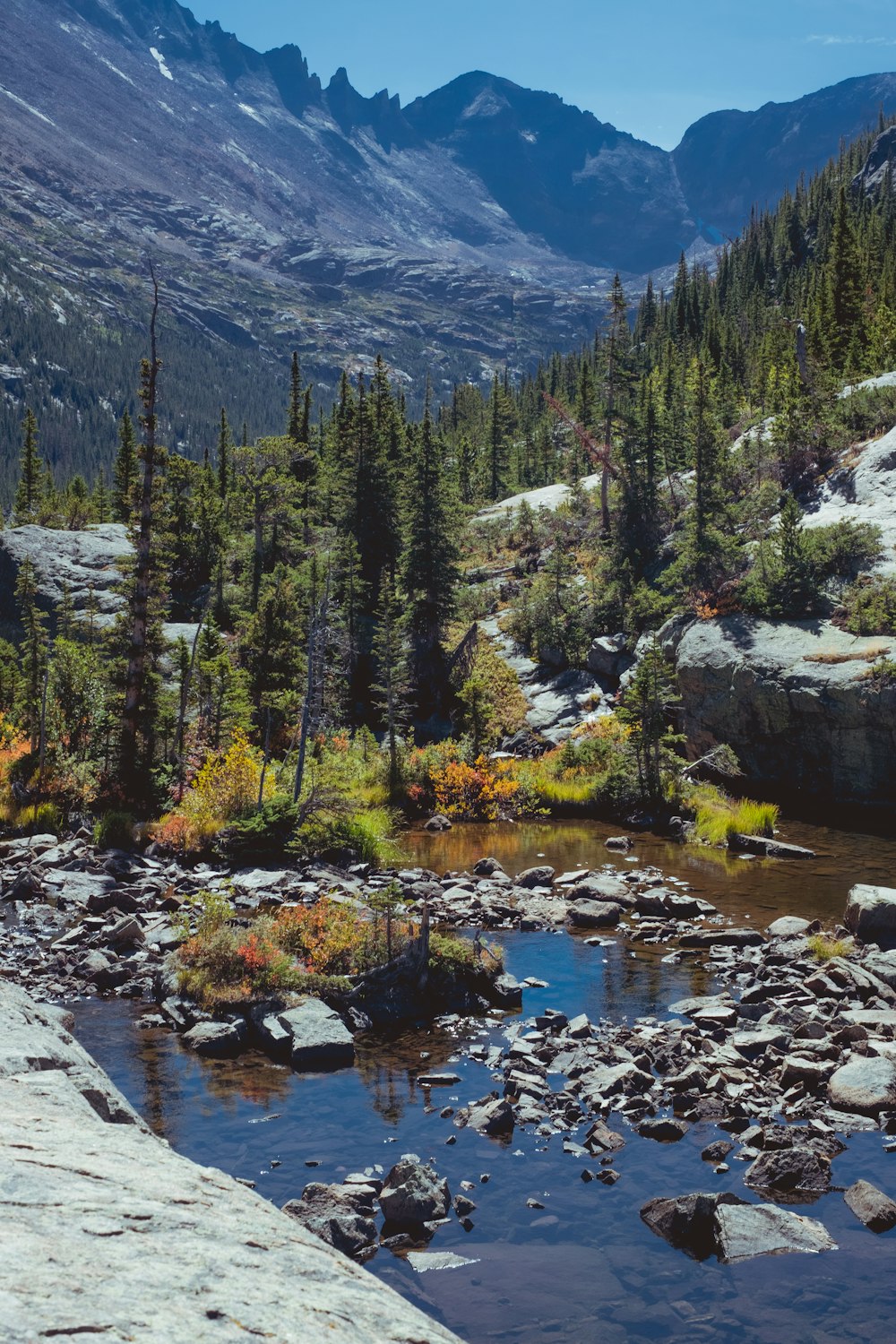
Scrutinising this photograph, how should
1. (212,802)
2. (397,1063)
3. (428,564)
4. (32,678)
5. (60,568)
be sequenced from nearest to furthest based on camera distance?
(397,1063) < (212,802) < (32,678) < (428,564) < (60,568)

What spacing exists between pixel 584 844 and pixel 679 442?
34.0 m

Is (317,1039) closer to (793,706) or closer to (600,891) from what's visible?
(600,891)

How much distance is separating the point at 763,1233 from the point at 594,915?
10.9m

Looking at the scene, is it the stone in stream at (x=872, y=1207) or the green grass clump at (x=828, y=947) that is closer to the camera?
the stone in stream at (x=872, y=1207)

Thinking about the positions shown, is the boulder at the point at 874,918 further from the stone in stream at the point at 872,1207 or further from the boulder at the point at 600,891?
the stone in stream at the point at 872,1207

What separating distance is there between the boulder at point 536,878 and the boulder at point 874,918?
7.11 metres

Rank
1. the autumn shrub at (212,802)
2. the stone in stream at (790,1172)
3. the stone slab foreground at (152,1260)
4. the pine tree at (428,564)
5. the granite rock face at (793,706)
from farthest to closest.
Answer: the pine tree at (428,564)
the granite rock face at (793,706)
the autumn shrub at (212,802)
the stone in stream at (790,1172)
the stone slab foreground at (152,1260)

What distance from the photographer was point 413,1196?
9992mm

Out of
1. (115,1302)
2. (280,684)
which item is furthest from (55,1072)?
(280,684)

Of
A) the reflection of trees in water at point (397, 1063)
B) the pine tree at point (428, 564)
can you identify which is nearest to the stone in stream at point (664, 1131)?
the reflection of trees in water at point (397, 1063)

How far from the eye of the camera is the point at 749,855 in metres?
26.7

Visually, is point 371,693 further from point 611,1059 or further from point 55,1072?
point 55,1072

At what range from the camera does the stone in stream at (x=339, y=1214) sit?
940cm

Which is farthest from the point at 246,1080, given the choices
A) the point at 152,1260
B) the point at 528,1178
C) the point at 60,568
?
the point at 60,568
